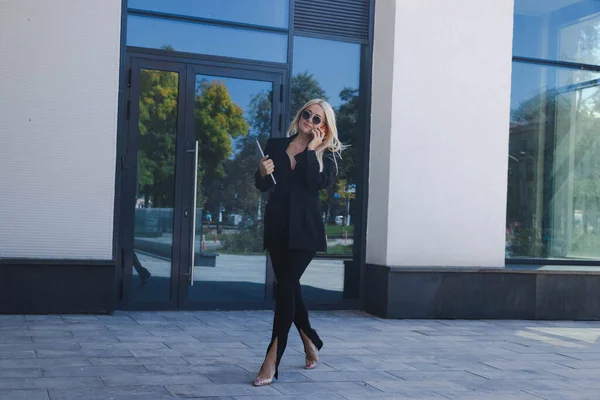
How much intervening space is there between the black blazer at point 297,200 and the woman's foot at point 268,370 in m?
0.66

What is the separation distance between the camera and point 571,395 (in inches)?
188

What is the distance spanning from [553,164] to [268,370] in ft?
19.7

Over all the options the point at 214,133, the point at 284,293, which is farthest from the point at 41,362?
the point at 214,133

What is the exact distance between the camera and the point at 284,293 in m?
4.75

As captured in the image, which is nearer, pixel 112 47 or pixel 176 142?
pixel 112 47

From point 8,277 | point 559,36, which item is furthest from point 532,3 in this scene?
point 8,277

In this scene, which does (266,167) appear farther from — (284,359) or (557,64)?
(557,64)

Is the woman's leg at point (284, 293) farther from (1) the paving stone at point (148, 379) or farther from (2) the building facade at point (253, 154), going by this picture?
(2) the building facade at point (253, 154)

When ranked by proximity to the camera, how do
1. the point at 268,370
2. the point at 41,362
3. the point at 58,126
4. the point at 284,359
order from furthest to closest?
the point at 58,126 → the point at 284,359 → the point at 41,362 → the point at 268,370

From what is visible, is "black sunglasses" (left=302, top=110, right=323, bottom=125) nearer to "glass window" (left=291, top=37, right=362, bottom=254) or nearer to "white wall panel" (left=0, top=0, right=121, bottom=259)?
"white wall panel" (left=0, top=0, right=121, bottom=259)

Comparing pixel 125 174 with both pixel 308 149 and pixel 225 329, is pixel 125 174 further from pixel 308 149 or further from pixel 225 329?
pixel 308 149

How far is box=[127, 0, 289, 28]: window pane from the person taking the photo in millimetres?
7715

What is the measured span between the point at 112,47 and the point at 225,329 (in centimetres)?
289

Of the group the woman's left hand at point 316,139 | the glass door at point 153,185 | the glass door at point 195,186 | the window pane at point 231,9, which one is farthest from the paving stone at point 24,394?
the window pane at point 231,9
